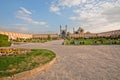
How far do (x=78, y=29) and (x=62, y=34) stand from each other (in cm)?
1589

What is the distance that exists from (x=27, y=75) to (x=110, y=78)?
11.5ft

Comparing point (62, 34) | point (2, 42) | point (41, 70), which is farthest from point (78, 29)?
point (41, 70)

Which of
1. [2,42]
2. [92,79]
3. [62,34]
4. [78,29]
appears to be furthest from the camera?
[78,29]

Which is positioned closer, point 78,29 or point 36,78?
point 36,78

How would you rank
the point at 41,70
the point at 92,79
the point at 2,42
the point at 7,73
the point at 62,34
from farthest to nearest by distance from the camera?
the point at 62,34
the point at 2,42
the point at 41,70
the point at 7,73
the point at 92,79

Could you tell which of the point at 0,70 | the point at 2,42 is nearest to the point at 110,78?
the point at 0,70

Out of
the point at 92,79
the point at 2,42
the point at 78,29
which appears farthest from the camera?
the point at 78,29

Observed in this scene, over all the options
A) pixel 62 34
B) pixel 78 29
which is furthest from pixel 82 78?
pixel 78 29

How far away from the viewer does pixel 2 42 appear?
67.8ft

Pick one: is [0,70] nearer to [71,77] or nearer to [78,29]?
[71,77]

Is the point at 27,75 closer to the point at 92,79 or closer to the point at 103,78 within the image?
the point at 92,79

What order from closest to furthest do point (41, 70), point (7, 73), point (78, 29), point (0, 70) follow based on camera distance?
1. point (7, 73)
2. point (0, 70)
3. point (41, 70)
4. point (78, 29)

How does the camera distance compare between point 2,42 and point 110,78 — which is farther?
point 2,42

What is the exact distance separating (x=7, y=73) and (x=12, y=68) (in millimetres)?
890
